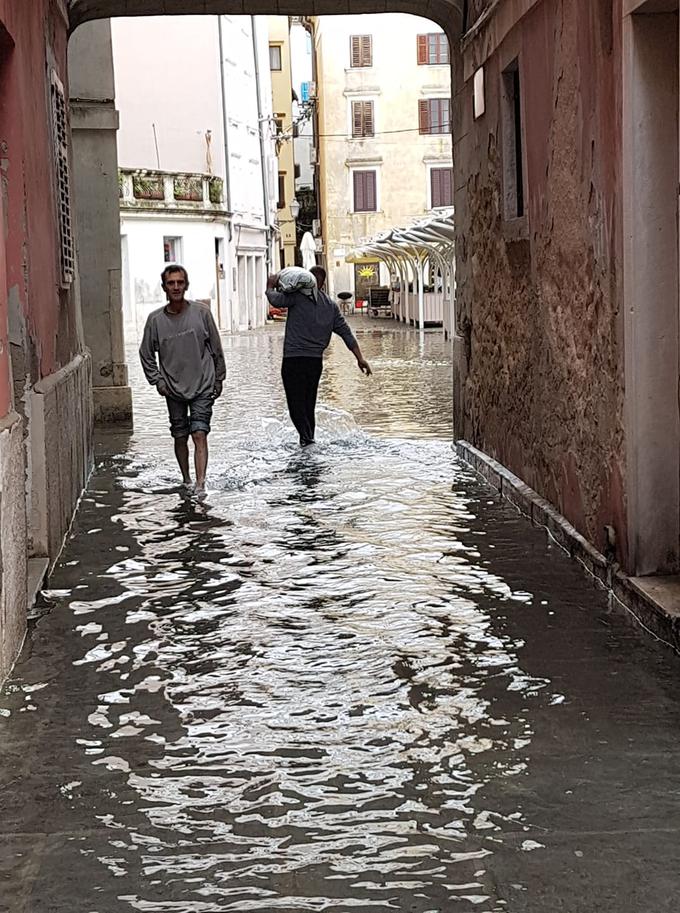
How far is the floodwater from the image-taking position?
3781 millimetres

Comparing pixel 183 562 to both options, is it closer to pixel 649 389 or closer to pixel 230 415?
pixel 649 389

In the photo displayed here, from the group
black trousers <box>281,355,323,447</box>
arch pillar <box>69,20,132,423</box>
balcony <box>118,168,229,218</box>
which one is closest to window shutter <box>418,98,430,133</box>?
balcony <box>118,168,229,218</box>

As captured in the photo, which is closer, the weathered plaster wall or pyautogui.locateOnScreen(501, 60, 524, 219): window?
the weathered plaster wall

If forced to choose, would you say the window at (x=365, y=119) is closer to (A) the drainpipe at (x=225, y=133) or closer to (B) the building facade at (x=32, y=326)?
(A) the drainpipe at (x=225, y=133)

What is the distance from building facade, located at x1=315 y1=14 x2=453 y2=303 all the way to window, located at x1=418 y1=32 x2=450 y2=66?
4cm

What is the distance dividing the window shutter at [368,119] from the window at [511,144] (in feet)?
171

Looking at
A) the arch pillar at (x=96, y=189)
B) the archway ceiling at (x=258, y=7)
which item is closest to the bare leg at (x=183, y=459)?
the archway ceiling at (x=258, y=7)

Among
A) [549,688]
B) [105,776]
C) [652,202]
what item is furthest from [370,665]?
[652,202]

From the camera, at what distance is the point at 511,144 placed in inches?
399

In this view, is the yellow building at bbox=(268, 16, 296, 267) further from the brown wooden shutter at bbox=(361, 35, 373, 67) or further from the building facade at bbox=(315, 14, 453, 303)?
the brown wooden shutter at bbox=(361, 35, 373, 67)

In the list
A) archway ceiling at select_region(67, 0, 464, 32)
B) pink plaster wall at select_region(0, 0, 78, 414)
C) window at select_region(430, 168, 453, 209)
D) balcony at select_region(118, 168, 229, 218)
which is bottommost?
pink plaster wall at select_region(0, 0, 78, 414)

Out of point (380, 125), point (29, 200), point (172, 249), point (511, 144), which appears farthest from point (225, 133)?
point (29, 200)

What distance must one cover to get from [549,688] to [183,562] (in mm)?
2993

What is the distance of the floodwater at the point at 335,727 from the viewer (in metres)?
3.78
